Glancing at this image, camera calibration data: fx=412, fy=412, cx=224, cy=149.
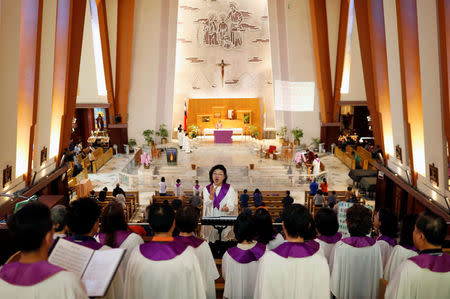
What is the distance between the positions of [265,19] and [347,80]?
6.05m

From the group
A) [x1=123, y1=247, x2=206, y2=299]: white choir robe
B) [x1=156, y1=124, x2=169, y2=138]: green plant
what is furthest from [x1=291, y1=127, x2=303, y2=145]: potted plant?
[x1=123, y1=247, x2=206, y2=299]: white choir robe

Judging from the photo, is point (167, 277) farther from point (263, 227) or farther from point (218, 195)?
point (218, 195)

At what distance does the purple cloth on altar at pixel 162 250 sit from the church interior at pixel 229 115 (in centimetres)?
5

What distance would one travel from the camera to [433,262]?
9.71ft

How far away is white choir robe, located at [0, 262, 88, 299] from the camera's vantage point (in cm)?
236

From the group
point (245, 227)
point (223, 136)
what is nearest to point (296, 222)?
point (245, 227)

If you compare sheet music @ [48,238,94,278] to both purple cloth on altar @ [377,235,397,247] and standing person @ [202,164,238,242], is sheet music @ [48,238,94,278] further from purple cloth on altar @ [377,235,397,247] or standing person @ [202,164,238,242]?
standing person @ [202,164,238,242]

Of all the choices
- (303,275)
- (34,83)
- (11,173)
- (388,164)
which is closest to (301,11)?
(388,164)

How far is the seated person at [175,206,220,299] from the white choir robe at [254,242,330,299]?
0.56m

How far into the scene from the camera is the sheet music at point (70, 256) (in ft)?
8.95

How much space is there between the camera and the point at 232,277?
3576 millimetres

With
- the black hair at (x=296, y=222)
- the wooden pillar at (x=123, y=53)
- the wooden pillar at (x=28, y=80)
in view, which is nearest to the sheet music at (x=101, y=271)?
the black hair at (x=296, y=222)

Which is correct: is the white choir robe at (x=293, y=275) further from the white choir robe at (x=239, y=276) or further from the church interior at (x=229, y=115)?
the white choir robe at (x=239, y=276)

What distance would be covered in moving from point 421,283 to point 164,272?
72.8 inches
